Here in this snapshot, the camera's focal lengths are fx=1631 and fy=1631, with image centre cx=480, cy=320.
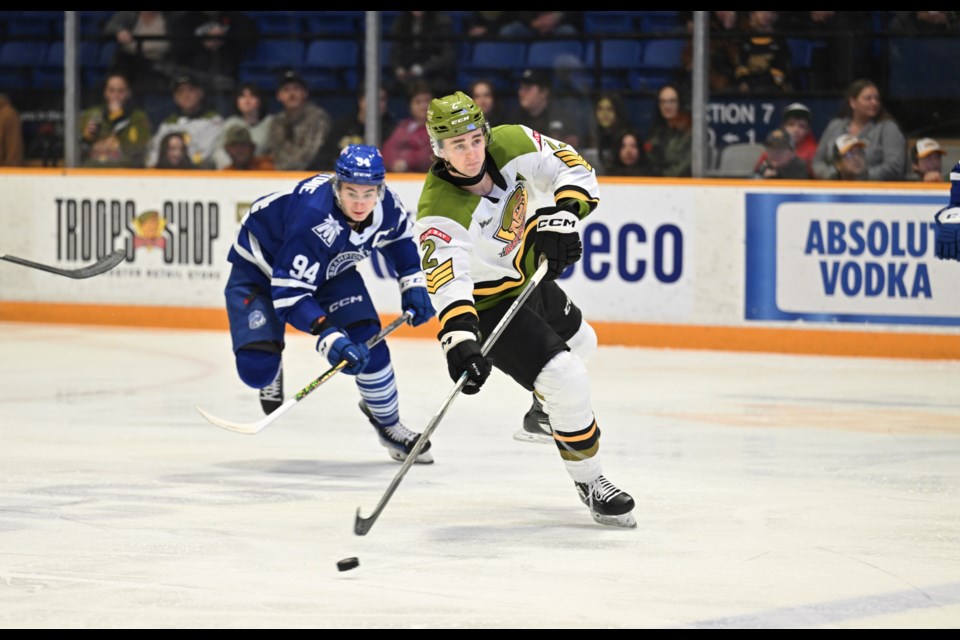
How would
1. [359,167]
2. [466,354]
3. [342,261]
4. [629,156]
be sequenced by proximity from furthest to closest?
[629,156]
[342,261]
[359,167]
[466,354]

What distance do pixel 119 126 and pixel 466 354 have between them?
581 centimetres

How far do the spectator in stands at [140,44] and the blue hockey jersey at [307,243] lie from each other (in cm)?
410

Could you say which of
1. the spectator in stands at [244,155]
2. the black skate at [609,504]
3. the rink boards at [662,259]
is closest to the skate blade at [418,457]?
the black skate at [609,504]

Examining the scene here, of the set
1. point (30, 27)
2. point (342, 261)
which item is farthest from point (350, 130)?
point (342, 261)

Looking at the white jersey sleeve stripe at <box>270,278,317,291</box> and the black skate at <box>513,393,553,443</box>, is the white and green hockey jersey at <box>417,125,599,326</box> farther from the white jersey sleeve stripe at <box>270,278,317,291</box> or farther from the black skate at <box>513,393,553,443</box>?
the black skate at <box>513,393,553,443</box>

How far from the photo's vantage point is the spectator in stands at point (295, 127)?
907 centimetres

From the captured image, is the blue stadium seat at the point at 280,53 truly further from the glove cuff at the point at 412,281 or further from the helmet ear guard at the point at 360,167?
the helmet ear guard at the point at 360,167

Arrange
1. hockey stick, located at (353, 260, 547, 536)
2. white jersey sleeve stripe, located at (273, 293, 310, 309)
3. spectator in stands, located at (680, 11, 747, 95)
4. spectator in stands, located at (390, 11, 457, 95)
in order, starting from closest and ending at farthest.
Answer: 1. hockey stick, located at (353, 260, 547, 536)
2. white jersey sleeve stripe, located at (273, 293, 310, 309)
3. spectator in stands, located at (680, 11, 747, 95)
4. spectator in stands, located at (390, 11, 457, 95)

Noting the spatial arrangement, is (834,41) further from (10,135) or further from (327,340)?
(10,135)

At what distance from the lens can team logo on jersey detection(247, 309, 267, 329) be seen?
5.49 metres

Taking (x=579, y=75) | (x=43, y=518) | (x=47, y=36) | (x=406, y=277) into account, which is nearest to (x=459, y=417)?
(x=406, y=277)

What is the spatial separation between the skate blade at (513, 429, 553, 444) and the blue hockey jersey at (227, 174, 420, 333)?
701 millimetres

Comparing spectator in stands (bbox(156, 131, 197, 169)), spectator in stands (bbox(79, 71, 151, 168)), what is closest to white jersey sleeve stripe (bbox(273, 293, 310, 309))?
spectator in stands (bbox(156, 131, 197, 169))

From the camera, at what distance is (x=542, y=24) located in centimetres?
869
